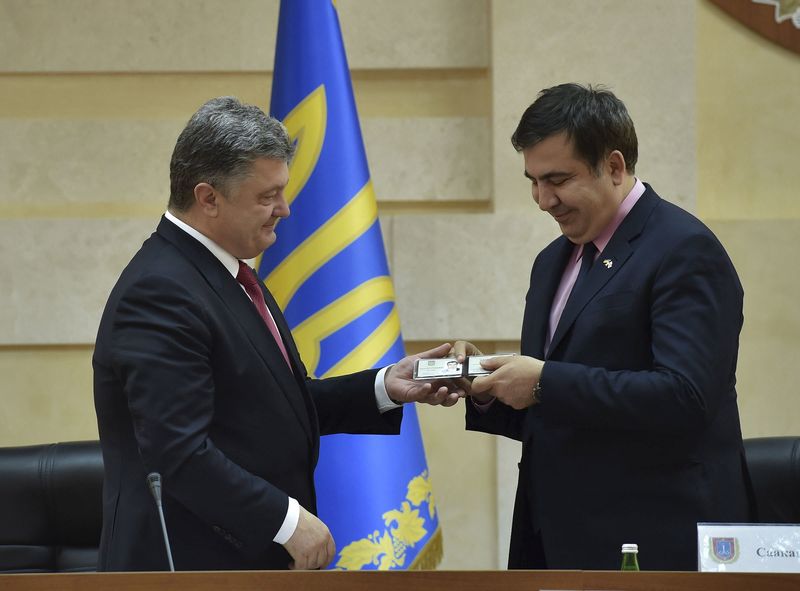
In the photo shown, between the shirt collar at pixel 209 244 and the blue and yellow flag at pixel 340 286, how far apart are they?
1193 mm

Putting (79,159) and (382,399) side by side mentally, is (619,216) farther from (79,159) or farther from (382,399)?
(79,159)

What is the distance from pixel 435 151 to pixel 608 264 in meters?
1.98

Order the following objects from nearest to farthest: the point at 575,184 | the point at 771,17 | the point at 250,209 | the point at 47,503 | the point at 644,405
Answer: the point at 644,405 < the point at 250,209 < the point at 575,184 < the point at 47,503 < the point at 771,17

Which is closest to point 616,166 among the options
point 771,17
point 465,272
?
point 465,272

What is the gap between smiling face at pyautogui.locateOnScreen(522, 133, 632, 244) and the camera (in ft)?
8.36

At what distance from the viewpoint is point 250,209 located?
8.05ft

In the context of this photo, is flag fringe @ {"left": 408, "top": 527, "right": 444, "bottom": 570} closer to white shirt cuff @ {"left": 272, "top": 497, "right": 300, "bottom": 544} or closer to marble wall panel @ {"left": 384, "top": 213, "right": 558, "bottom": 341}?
marble wall panel @ {"left": 384, "top": 213, "right": 558, "bottom": 341}

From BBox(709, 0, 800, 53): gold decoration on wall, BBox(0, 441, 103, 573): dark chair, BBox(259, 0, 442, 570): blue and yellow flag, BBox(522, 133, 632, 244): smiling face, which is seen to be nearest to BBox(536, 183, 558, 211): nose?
BBox(522, 133, 632, 244): smiling face

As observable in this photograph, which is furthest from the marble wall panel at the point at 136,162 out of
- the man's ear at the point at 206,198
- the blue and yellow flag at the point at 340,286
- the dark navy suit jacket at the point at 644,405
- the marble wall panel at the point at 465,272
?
the man's ear at the point at 206,198

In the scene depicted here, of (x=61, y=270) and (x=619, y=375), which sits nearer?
(x=619, y=375)

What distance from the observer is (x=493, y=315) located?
4301mm

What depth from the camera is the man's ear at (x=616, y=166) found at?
101 inches

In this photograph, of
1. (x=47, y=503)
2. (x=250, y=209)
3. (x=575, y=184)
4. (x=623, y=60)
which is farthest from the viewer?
(x=623, y=60)

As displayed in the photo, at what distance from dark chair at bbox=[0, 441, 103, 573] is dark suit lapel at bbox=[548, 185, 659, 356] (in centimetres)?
143
